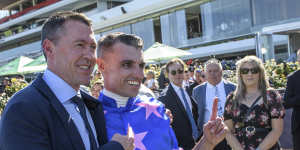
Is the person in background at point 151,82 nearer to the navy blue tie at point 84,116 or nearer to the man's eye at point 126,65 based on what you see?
the man's eye at point 126,65

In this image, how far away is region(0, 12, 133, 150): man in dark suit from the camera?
126 cm

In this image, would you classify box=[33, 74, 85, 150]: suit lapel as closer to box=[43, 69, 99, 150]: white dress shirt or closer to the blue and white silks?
box=[43, 69, 99, 150]: white dress shirt

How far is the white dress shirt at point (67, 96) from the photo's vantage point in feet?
4.78

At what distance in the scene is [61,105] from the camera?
141 cm

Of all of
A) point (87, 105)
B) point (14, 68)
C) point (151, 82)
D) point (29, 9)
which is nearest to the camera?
point (87, 105)

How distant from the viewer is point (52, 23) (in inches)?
61.1

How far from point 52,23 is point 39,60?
12.5 meters

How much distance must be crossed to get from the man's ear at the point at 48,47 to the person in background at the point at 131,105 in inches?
19.8

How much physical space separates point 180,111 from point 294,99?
64.7 inches

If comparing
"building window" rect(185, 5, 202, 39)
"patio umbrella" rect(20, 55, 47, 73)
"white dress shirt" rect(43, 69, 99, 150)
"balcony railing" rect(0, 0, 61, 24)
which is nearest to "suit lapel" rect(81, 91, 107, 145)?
"white dress shirt" rect(43, 69, 99, 150)

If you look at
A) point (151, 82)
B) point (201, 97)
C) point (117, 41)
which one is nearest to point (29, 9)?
point (151, 82)

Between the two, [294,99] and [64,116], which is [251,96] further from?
[64,116]

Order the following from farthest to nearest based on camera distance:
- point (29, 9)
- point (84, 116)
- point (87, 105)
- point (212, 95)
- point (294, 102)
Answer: point (29, 9) < point (212, 95) < point (294, 102) < point (87, 105) < point (84, 116)

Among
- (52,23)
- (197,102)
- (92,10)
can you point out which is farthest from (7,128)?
(92,10)
